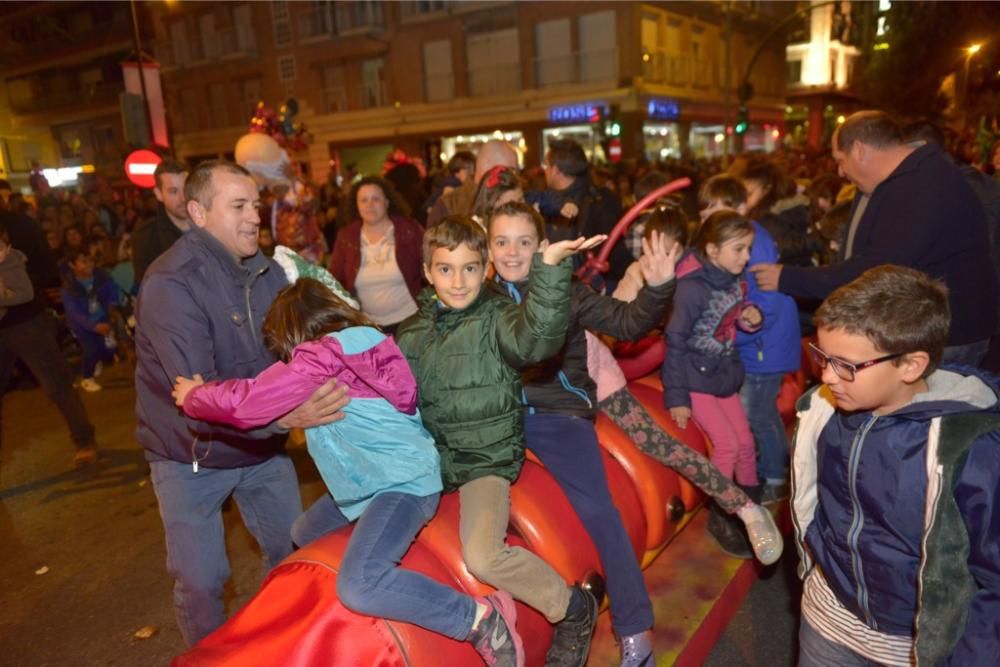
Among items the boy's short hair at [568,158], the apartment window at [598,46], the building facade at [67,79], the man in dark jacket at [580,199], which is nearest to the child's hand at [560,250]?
the man in dark jacket at [580,199]

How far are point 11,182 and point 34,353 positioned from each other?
190 inches

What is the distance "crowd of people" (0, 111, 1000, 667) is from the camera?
1.98 metres

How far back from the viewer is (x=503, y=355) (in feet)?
8.12

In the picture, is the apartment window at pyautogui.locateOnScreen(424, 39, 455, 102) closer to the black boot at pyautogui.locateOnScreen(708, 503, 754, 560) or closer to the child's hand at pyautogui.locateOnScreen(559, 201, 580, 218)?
the child's hand at pyautogui.locateOnScreen(559, 201, 580, 218)

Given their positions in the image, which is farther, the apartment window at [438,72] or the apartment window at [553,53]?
the apartment window at [438,72]

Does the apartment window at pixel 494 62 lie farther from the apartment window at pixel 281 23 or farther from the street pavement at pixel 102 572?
the street pavement at pixel 102 572

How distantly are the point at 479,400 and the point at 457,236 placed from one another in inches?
25.0

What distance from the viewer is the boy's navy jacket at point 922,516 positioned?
1.84 meters

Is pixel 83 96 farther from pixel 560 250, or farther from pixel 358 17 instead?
pixel 560 250

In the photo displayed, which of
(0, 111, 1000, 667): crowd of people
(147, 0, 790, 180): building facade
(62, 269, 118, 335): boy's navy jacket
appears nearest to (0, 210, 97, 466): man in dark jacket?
(0, 111, 1000, 667): crowd of people

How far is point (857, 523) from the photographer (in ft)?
6.88

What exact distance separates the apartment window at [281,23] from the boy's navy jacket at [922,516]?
1352 inches

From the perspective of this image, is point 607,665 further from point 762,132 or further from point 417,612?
point 762,132

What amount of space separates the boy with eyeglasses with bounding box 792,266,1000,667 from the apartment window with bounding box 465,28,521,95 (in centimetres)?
2685
